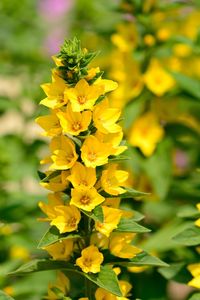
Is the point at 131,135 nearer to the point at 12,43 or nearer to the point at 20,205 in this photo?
the point at 20,205

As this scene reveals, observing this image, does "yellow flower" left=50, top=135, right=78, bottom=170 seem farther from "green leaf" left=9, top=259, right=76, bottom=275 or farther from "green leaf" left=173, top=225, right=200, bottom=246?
"green leaf" left=173, top=225, right=200, bottom=246

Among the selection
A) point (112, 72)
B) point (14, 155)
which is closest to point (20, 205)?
point (14, 155)

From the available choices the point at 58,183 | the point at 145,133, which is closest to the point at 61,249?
the point at 58,183

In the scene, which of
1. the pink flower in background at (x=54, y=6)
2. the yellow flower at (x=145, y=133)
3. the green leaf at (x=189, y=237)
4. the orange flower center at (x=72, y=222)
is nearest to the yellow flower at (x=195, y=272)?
the green leaf at (x=189, y=237)

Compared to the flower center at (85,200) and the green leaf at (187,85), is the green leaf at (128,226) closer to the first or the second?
A: the flower center at (85,200)

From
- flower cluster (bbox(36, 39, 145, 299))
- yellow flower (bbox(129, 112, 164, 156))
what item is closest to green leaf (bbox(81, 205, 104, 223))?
flower cluster (bbox(36, 39, 145, 299))

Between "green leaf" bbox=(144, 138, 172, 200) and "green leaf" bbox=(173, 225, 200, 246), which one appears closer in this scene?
"green leaf" bbox=(173, 225, 200, 246)
